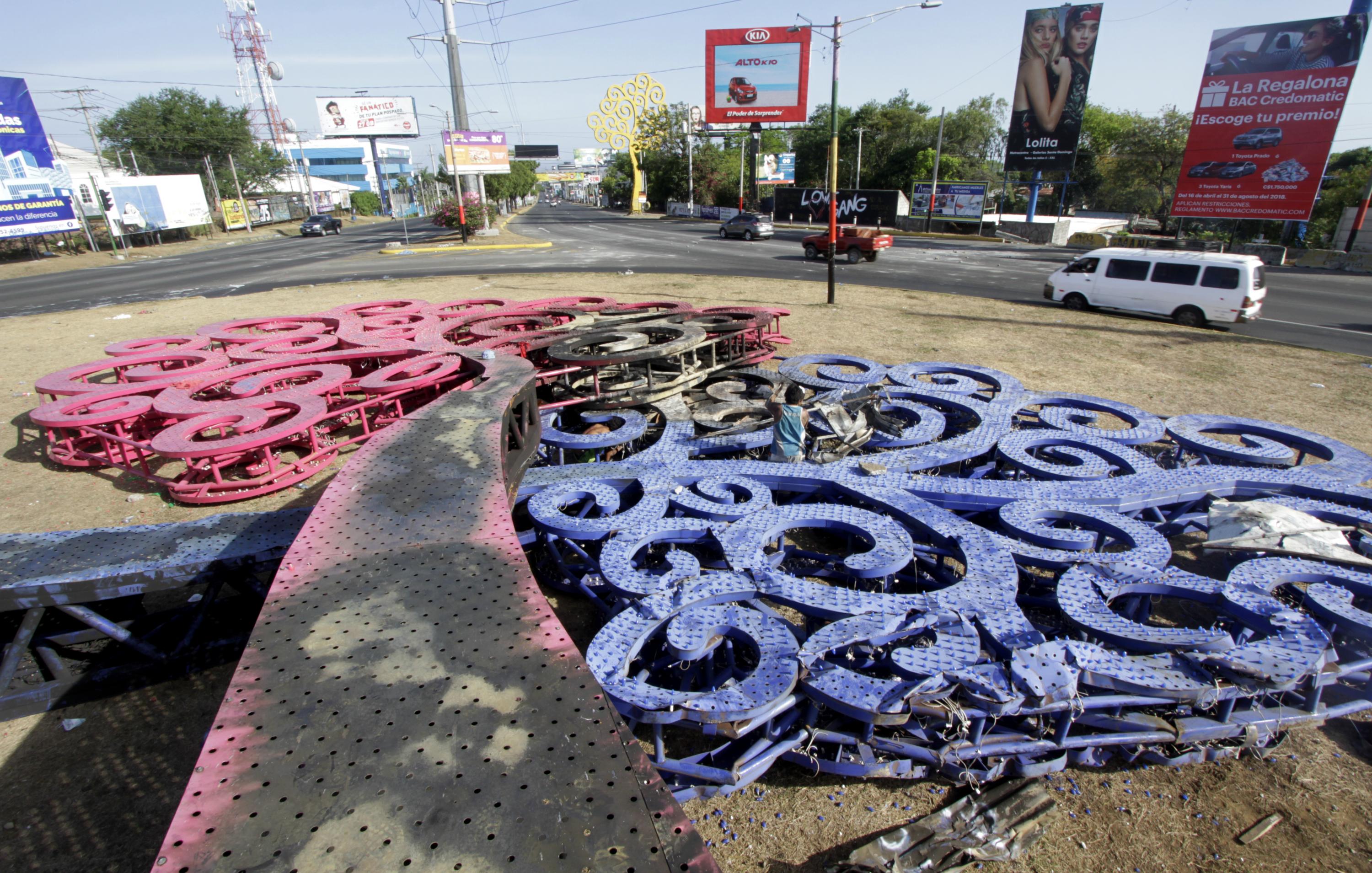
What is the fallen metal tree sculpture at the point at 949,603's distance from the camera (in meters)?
3.95

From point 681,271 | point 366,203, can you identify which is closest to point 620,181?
point 366,203

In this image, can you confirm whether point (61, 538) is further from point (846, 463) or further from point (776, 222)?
point (776, 222)

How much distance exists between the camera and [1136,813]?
12.8ft

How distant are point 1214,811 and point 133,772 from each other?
6693mm

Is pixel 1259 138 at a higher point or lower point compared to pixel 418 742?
higher

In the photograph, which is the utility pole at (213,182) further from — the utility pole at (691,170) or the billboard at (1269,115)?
the billboard at (1269,115)

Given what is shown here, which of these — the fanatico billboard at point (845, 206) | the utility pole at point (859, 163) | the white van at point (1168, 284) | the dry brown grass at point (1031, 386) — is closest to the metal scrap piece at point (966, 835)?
the dry brown grass at point (1031, 386)

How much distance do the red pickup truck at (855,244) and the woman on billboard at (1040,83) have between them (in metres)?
16.4

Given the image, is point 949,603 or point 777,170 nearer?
point 949,603

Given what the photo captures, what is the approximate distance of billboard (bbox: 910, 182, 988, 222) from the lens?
4503 cm

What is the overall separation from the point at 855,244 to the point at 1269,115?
2012cm

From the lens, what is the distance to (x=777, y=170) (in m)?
73.2

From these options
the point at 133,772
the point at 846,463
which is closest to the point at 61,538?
the point at 133,772

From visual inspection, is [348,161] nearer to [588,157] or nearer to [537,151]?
[537,151]
